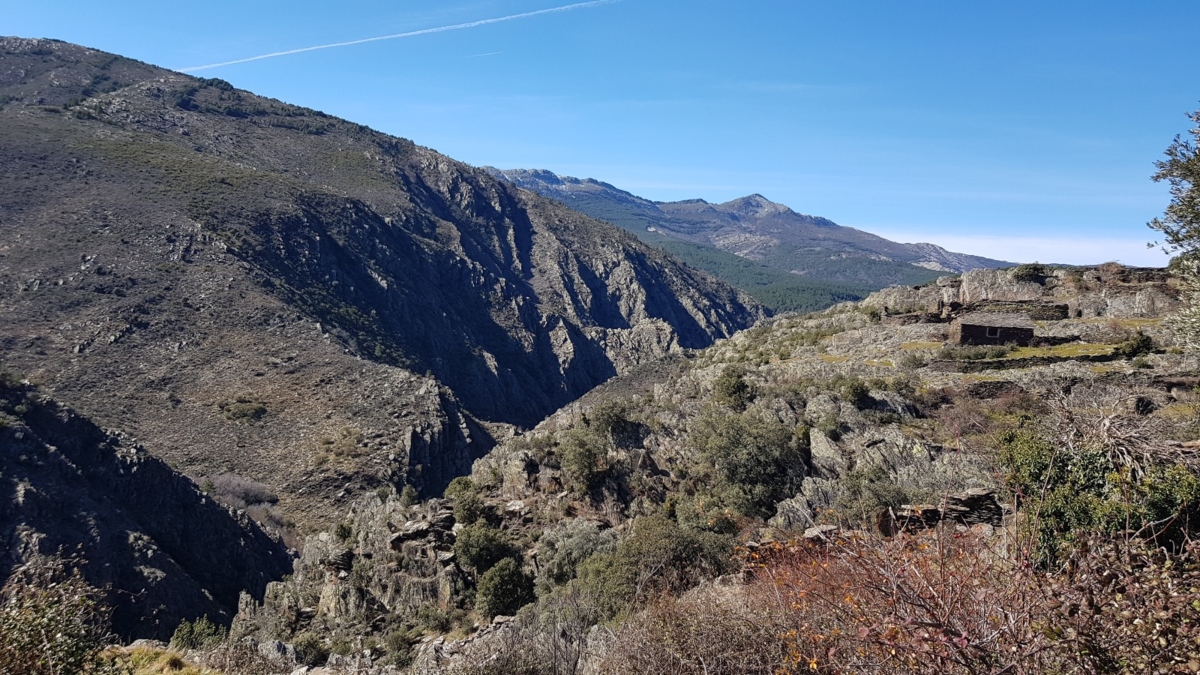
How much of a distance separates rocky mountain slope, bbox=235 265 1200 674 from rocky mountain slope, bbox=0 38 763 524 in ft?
64.7

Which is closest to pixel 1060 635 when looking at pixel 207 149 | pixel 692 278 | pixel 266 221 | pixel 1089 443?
pixel 1089 443

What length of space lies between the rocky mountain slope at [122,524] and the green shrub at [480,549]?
12685mm

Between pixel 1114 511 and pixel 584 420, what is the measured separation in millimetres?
19733

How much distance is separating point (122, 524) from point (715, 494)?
24921 mm

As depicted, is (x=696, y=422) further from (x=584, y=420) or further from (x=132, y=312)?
(x=132, y=312)

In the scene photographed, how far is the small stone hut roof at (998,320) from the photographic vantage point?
29406 mm

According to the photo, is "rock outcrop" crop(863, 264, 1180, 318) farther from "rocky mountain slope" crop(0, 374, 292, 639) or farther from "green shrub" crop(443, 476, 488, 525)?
"rocky mountain slope" crop(0, 374, 292, 639)

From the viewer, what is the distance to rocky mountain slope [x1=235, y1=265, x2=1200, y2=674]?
30.3 feet

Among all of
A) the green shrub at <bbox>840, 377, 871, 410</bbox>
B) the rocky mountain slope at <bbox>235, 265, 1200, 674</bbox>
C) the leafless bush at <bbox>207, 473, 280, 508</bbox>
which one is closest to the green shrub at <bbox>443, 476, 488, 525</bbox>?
the rocky mountain slope at <bbox>235, 265, 1200, 674</bbox>

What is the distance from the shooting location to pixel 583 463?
68.8 feet

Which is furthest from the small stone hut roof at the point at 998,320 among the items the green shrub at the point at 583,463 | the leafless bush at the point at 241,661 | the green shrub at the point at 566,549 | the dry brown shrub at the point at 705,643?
the leafless bush at the point at 241,661

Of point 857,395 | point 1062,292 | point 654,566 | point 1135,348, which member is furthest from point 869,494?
point 1062,292

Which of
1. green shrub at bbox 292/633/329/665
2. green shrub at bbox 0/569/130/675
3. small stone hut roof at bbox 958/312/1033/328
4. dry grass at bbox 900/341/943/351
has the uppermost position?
small stone hut roof at bbox 958/312/1033/328

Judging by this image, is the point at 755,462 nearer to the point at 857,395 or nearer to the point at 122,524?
the point at 857,395
